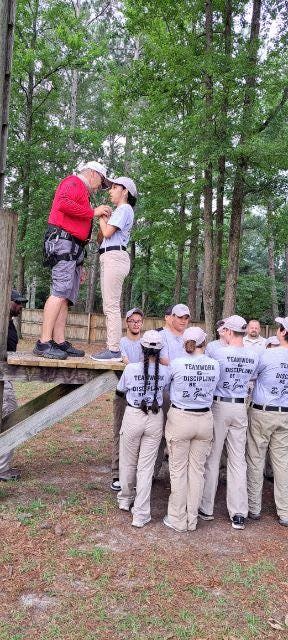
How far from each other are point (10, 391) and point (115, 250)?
2.62 metres

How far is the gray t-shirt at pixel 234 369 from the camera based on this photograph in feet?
17.0

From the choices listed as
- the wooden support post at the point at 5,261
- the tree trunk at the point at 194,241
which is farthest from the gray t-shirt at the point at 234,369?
the tree trunk at the point at 194,241

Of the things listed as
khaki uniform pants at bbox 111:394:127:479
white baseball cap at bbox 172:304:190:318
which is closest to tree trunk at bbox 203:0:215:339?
khaki uniform pants at bbox 111:394:127:479

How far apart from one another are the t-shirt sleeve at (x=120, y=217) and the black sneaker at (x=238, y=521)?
3.26m

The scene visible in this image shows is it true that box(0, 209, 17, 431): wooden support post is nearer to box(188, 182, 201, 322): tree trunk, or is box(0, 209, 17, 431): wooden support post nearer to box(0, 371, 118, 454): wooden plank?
box(0, 371, 118, 454): wooden plank

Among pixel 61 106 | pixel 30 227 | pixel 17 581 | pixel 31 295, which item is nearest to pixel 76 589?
pixel 17 581

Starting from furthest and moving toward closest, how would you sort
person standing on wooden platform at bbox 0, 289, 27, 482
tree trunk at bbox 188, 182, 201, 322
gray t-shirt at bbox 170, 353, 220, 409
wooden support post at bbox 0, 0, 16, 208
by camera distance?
tree trunk at bbox 188, 182, 201, 322
person standing on wooden platform at bbox 0, 289, 27, 482
gray t-shirt at bbox 170, 353, 220, 409
wooden support post at bbox 0, 0, 16, 208

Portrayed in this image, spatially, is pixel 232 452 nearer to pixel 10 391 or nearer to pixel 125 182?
pixel 10 391

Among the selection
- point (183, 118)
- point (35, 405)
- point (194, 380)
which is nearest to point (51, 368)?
point (35, 405)

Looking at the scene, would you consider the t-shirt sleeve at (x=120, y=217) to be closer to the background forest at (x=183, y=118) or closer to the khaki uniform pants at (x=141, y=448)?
the khaki uniform pants at (x=141, y=448)

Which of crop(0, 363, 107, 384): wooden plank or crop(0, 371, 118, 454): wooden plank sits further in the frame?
crop(0, 371, 118, 454): wooden plank

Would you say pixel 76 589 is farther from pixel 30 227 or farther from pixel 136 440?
pixel 30 227

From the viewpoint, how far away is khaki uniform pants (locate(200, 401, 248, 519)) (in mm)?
5215

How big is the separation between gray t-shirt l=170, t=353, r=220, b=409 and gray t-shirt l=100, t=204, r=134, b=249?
137 cm
